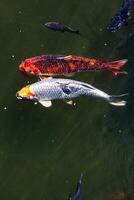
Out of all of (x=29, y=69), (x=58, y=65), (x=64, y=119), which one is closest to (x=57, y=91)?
(x=58, y=65)

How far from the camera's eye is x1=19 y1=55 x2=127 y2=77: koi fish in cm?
804

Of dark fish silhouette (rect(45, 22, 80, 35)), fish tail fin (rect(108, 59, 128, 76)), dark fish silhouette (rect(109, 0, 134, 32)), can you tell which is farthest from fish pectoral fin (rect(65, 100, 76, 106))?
dark fish silhouette (rect(109, 0, 134, 32))

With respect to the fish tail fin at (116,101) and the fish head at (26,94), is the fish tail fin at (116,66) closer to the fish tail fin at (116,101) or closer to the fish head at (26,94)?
the fish tail fin at (116,101)

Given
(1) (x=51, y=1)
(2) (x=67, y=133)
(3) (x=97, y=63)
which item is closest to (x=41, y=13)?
(1) (x=51, y=1)

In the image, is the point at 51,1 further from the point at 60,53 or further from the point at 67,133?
the point at 67,133

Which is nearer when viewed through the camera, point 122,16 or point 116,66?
point 122,16

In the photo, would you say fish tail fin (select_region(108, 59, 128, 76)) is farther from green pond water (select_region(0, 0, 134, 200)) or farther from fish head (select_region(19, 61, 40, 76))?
fish head (select_region(19, 61, 40, 76))

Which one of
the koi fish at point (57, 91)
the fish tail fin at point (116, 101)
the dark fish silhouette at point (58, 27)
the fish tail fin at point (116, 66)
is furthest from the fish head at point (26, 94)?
the fish tail fin at point (116, 66)

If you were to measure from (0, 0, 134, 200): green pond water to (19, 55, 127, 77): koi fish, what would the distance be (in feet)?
0.83

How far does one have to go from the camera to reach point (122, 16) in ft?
26.9

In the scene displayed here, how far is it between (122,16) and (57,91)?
4.26 feet

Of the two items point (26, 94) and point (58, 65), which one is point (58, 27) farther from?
point (26, 94)

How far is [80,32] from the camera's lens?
8.55m

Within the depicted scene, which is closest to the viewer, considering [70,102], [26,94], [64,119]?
[26,94]
